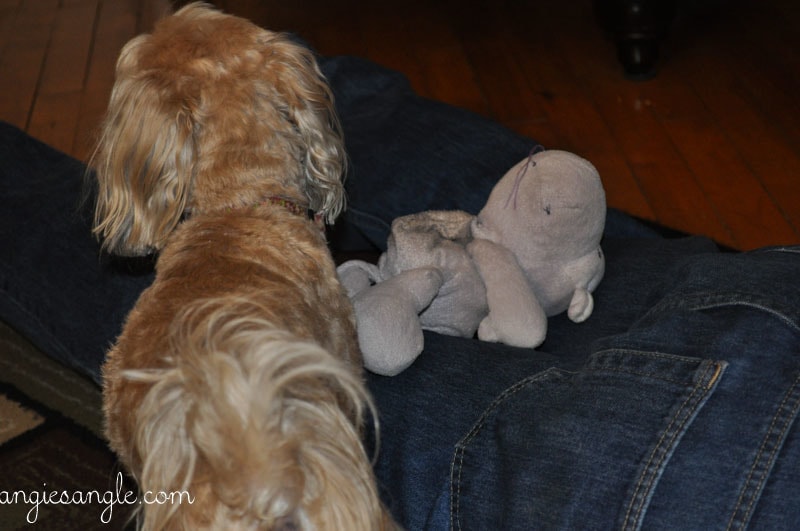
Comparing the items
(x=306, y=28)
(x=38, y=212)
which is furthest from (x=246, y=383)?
(x=306, y=28)

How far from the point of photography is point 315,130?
1.14m

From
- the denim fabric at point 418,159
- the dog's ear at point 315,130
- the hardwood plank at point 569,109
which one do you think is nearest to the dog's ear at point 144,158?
the dog's ear at point 315,130

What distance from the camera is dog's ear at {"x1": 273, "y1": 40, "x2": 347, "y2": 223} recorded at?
112cm

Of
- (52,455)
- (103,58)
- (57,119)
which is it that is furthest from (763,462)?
(103,58)

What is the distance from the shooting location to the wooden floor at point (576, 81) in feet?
6.26

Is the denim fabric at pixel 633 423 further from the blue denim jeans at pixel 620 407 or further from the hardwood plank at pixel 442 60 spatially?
the hardwood plank at pixel 442 60

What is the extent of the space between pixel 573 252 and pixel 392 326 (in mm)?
308

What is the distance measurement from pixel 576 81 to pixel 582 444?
5.62ft

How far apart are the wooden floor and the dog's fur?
102 centimetres

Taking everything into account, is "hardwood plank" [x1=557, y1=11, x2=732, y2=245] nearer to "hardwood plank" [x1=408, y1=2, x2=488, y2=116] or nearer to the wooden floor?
the wooden floor

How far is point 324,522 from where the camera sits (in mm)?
704

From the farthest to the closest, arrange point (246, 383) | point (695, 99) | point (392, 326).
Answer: point (695, 99) → point (392, 326) → point (246, 383)

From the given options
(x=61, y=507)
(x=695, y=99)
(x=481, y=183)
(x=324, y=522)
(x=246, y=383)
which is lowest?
(x=695, y=99)

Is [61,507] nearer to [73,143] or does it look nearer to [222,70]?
[222,70]
